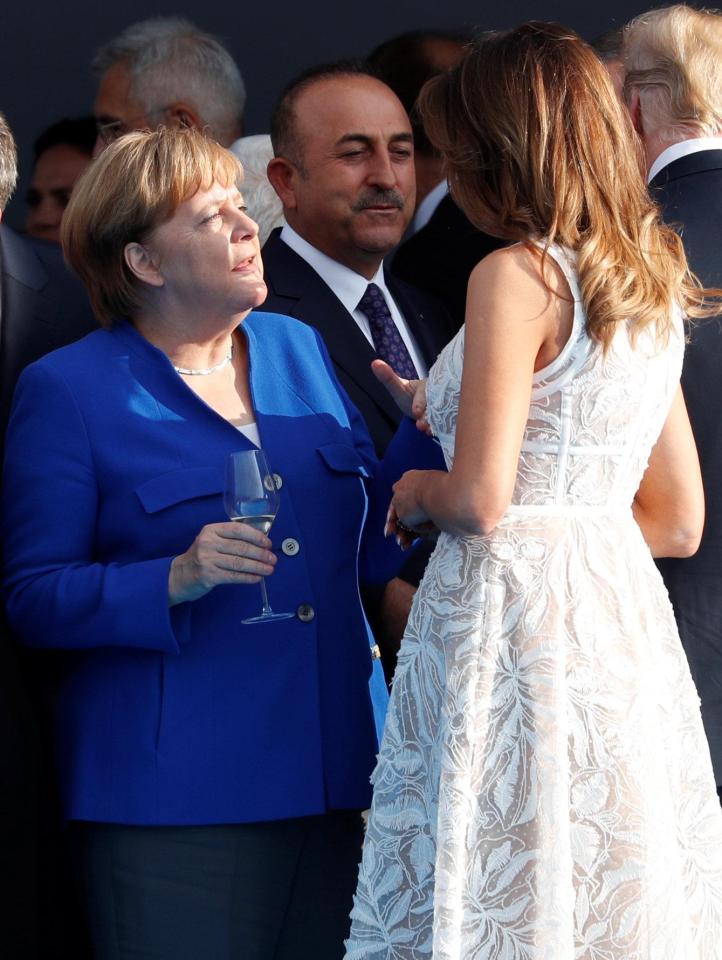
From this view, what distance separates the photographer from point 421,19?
5488 mm

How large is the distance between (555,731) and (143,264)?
3.76 feet

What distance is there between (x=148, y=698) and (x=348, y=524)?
1.64 ft

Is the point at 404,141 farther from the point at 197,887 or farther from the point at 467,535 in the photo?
the point at 197,887

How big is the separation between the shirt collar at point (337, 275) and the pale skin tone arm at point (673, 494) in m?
1.32

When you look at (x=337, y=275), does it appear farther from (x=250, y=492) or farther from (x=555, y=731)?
(x=555, y=731)

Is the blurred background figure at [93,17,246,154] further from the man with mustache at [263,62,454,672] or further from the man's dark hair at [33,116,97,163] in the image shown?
the man with mustache at [263,62,454,672]

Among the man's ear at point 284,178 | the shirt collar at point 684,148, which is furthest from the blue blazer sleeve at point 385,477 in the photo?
the man's ear at point 284,178

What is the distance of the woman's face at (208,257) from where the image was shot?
281 cm

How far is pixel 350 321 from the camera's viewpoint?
12.3ft

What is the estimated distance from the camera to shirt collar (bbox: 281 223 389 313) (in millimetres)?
3938

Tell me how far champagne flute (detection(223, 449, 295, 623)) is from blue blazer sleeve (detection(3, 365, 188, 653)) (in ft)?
0.58

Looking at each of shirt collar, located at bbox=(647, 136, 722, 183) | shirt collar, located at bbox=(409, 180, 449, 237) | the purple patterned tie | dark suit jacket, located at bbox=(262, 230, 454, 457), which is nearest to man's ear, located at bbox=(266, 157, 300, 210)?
dark suit jacket, located at bbox=(262, 230, 454, 457)

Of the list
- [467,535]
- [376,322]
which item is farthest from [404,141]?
[467,535]

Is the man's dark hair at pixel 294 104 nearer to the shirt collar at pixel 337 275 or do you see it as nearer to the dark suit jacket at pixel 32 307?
the shirt collar at pixel 337 275
